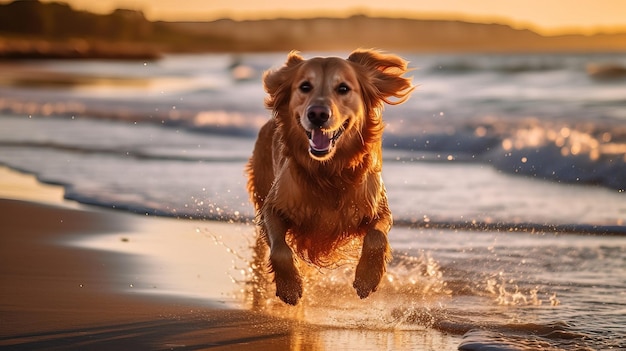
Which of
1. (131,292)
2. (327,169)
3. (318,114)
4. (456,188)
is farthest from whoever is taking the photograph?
(456,188)

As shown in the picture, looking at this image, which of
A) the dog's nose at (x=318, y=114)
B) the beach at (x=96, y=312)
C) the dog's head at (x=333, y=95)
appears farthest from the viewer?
the dog's head at (x=333, y=95)

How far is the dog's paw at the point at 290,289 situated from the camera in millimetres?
5434

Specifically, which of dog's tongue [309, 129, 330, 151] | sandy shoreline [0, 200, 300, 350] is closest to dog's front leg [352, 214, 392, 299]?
sandy shoreline [0, 200, 300, 350]

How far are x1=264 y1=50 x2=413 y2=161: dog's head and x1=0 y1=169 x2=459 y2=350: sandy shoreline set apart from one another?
1.00 m

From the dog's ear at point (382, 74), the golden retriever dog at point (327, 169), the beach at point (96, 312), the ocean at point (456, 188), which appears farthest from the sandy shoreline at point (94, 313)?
the dog's ear at point (382, 74)

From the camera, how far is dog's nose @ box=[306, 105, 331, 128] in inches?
208

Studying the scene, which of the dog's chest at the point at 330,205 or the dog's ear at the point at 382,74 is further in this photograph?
the dog's ear at the point at 382,74

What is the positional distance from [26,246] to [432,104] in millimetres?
15323

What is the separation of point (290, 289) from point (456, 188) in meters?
4.95

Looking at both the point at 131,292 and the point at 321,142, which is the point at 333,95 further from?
the point at 131,292

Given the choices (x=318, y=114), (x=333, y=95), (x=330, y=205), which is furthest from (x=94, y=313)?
(x=333, y=95)

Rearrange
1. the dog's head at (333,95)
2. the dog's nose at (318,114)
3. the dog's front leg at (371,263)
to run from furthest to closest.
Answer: the dog's front leg at (371,263)
the dog's head at (333,95)
the dog's nose at (318,114)

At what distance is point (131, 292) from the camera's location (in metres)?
6.04

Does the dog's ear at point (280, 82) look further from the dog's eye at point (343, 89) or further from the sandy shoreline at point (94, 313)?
the sandy shoreline at point (94, 313)
